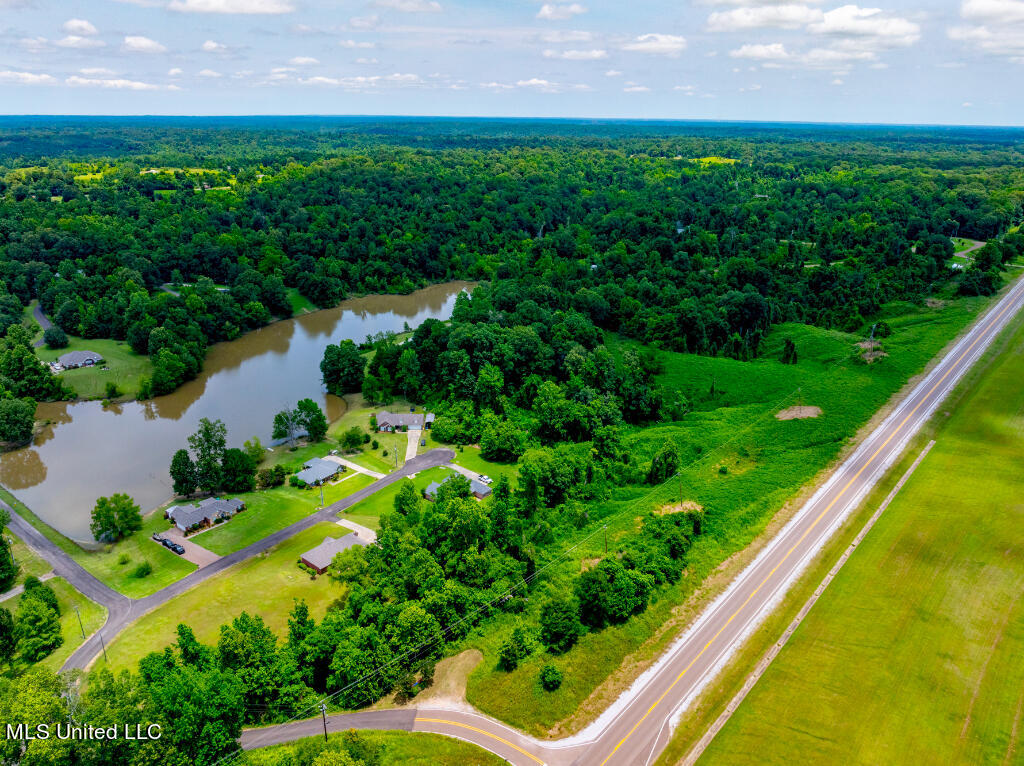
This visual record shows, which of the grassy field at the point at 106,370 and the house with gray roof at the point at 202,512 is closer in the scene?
the house with gray roof at the point at 202,512

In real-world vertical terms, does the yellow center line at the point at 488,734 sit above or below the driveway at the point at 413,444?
below

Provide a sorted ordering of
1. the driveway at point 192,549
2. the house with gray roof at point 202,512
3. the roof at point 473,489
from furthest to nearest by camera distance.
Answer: the roof at point 473,489 < the house with gray roof at point 202,512 < the driveway at point 192,549

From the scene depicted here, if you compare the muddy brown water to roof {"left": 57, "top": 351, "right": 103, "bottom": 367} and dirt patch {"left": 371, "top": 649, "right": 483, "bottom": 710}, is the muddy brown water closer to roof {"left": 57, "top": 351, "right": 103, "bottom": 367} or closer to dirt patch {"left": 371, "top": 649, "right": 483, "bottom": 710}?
roof {"left": 57, "top": 351, "right": 103, "bottom": 367}

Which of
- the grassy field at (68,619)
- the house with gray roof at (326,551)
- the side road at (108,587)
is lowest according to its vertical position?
the grassy field at (68,619)

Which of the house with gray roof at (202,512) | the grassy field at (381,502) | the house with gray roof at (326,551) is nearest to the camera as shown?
the house with gray roof at (326,551)

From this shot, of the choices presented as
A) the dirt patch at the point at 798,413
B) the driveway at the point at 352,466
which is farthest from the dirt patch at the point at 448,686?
the dirt patch at the point at 798,413

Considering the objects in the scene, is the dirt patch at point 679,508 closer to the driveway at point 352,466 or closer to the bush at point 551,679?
the bush at point 551,679
